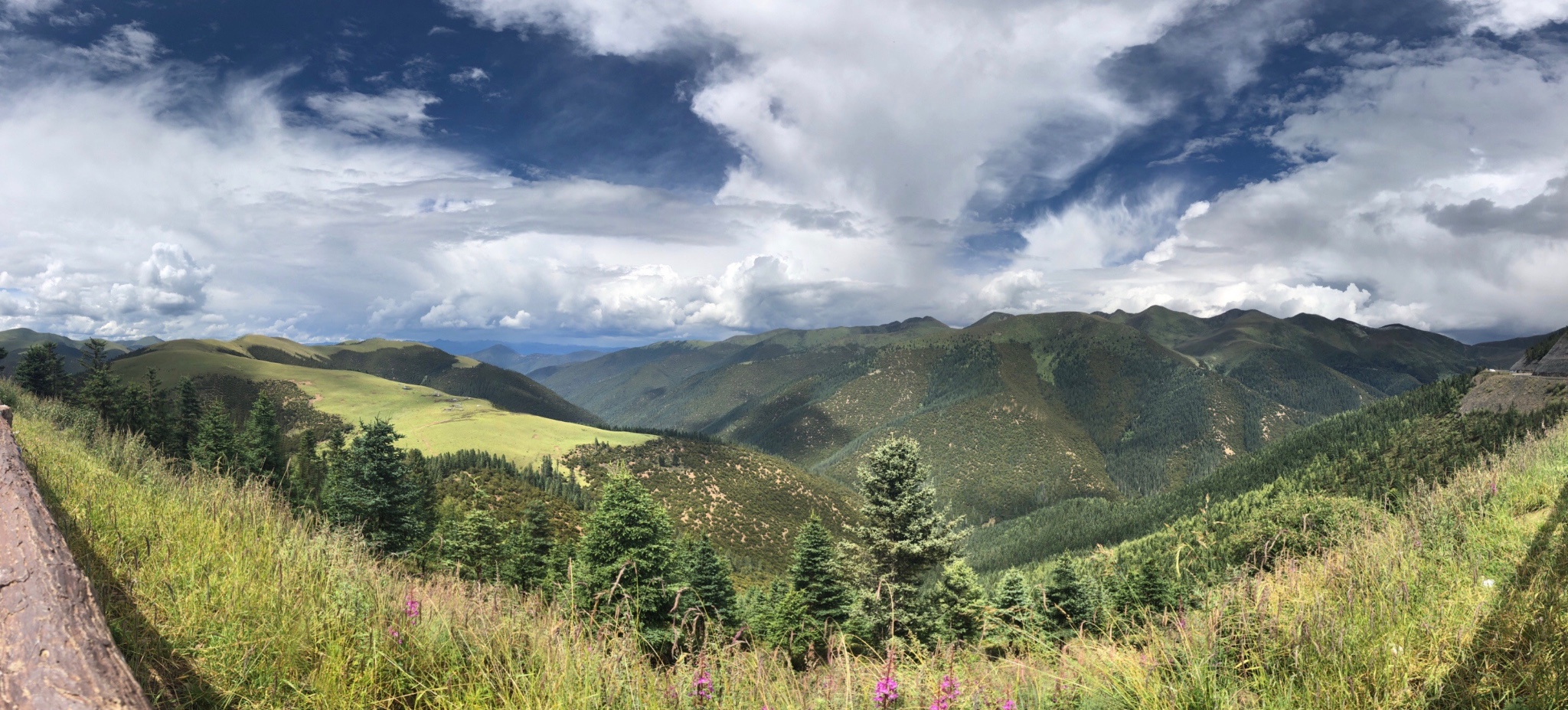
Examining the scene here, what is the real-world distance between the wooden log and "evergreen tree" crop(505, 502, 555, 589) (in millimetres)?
26628

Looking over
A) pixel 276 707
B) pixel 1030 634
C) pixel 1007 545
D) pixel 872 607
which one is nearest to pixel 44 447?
pixel 276 707

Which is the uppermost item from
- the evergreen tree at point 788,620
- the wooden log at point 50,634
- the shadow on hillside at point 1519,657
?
the wooden log at point 50,634

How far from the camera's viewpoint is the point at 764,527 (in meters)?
142

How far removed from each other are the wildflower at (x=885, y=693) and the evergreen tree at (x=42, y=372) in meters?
62.8

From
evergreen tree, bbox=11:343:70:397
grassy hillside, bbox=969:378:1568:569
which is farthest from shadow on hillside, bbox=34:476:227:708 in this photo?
evergreen tree, bbox=11:343:70:397

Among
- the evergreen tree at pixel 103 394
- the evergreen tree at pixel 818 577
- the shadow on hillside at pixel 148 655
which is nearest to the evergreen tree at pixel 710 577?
the evergreen tree at pixel 818 577

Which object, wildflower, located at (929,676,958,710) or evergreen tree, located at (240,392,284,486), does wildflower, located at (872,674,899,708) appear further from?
evergreen tree, located at (240,392,284,486)

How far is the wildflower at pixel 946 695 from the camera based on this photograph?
10.0 feet

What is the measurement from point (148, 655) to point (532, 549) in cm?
3008

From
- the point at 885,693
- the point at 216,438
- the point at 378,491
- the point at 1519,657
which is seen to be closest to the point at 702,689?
the point at 885,693

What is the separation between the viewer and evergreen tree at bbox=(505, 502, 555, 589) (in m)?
27.9

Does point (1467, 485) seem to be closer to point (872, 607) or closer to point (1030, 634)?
point (1030, 634)

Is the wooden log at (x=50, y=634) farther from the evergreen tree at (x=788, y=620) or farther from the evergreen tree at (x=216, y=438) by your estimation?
the evergreen tree at (x=216, y=438)

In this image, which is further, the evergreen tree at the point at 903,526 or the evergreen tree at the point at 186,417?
the evergreen tree at the point at 186,417
